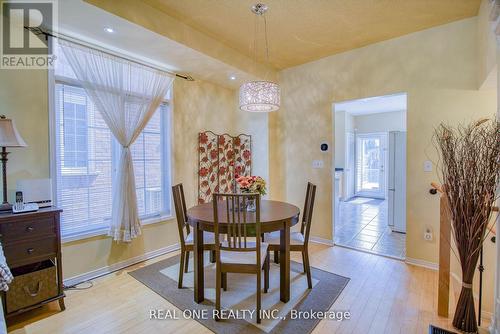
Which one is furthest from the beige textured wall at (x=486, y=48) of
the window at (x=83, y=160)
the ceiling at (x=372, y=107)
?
the window at (x=83, y=160)

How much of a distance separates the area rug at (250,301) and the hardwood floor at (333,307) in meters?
0.07

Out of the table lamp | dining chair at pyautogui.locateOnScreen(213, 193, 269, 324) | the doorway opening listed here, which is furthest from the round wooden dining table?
the doorway opening

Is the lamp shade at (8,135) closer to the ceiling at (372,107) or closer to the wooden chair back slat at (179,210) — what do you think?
the wooden chair back slat at (179,210)

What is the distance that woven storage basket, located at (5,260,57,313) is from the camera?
1860mm

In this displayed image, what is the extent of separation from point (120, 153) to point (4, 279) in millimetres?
1654

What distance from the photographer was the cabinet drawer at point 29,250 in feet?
6.10

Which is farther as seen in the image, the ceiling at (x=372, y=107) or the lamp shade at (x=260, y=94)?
the ceiling at (x=372, y=107)

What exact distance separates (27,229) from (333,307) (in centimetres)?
259

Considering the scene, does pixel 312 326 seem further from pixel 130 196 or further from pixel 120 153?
pixel 120 153

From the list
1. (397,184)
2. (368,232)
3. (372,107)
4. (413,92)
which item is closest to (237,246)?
(413,92)

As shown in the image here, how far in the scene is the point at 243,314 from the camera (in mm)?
2023

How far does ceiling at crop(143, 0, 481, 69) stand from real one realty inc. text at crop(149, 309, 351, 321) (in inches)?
110

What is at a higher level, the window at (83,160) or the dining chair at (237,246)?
the window at (83,160)

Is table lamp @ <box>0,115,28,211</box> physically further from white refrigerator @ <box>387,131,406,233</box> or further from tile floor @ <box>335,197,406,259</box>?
white refrigerator @ <box>387,131,406,233</box>
